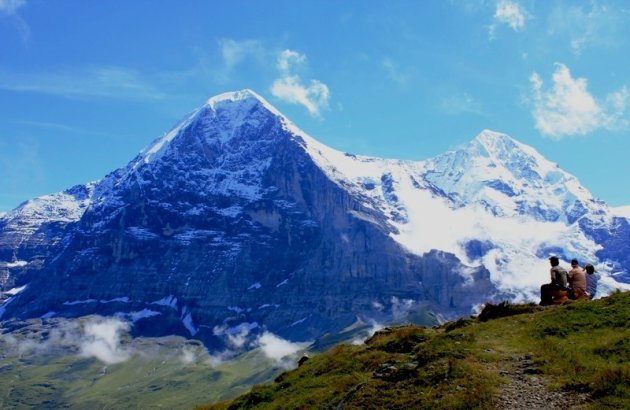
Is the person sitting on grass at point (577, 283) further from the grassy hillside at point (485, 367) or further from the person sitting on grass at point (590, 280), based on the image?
the grassy hillside at point (485, 367)

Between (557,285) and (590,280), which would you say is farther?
(590,280)

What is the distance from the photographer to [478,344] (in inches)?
1481

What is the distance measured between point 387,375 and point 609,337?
11.6m

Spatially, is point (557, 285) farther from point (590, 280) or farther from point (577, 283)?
point (590, 280)

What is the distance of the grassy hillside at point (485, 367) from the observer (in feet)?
99.4

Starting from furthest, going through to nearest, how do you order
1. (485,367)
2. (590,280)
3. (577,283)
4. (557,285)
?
(590,280)
(557,285)
(577,283)
(485,367)

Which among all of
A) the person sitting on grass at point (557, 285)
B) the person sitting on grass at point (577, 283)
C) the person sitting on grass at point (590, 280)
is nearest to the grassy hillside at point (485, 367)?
the person sitting on grass at point (557, 285)

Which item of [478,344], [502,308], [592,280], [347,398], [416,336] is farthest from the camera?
[592,280]

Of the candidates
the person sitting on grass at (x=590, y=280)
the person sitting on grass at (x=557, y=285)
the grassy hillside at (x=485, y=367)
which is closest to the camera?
the grassy hillside at (x=485, y=367)

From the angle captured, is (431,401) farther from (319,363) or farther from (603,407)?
(319,363)

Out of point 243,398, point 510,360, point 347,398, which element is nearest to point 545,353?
point 510,360

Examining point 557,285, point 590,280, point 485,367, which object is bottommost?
point 485,367

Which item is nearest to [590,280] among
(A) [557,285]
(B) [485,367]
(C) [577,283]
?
(C) [577,283]

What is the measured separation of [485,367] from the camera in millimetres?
33938
